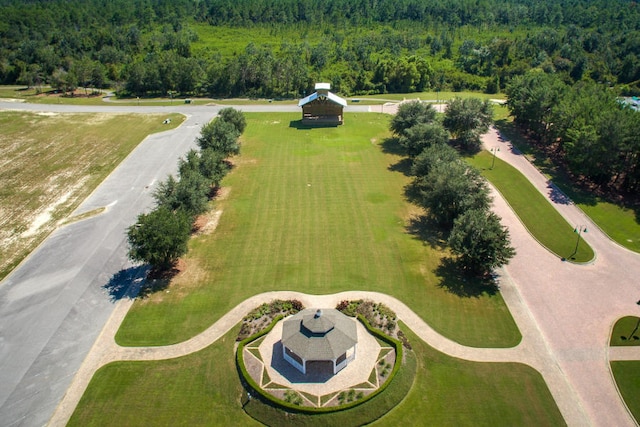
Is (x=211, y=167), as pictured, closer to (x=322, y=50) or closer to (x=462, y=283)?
(x=462, y=283)

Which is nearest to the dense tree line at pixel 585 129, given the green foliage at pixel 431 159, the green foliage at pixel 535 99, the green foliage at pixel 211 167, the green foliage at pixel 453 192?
the green foliage at pixel 535 99

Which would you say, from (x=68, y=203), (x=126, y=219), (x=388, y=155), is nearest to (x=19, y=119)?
(x=68, y=203)

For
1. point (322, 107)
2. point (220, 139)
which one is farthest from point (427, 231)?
point (322, 107)

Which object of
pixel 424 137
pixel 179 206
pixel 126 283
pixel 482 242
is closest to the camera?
pixel 482 242

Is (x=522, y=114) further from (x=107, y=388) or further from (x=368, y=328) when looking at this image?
(x=107, y=388)

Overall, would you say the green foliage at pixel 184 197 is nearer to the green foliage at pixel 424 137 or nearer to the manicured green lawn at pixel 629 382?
the green foliage at pixel 424 137
